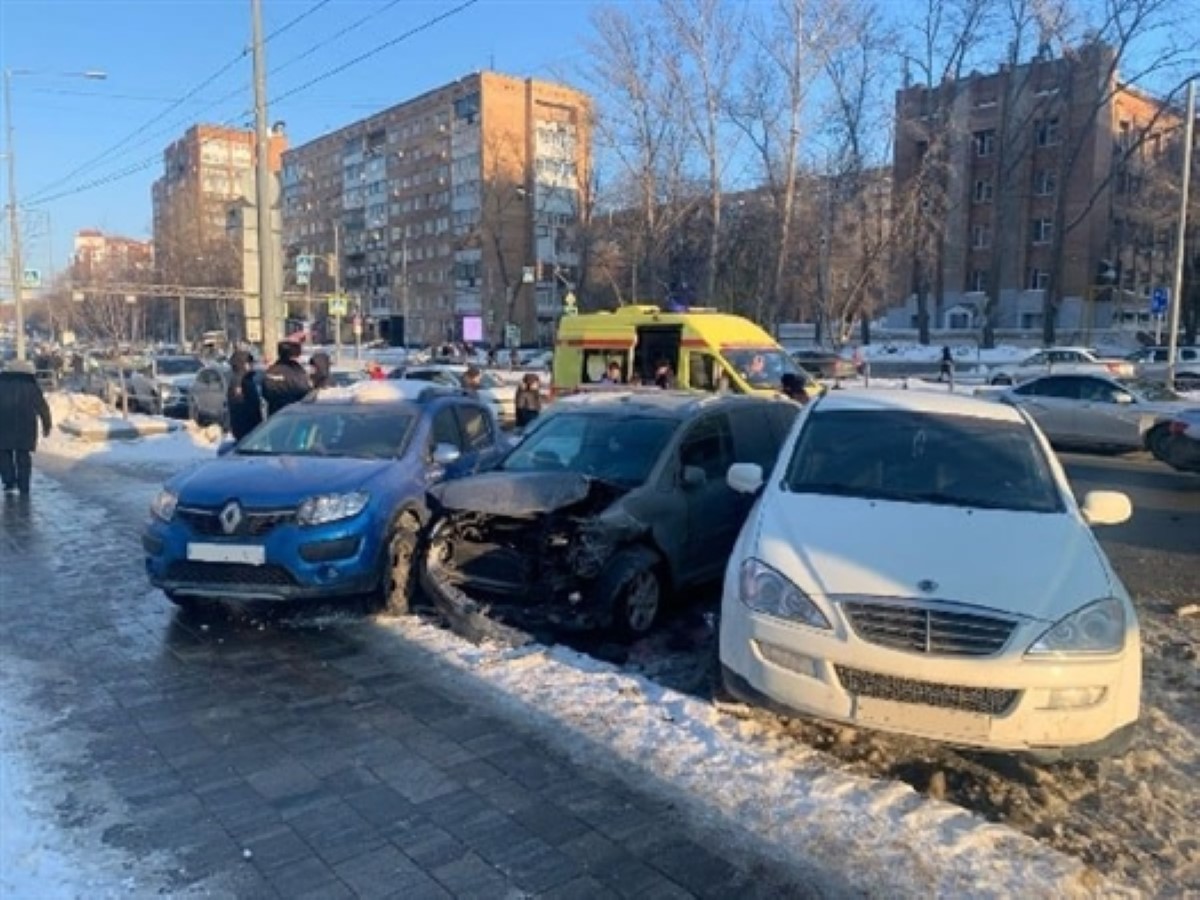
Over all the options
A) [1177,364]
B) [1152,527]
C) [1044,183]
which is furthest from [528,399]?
[1044,183]

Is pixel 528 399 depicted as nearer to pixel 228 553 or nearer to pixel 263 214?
pixel 263 214

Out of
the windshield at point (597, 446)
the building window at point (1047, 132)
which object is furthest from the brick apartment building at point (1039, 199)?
the windshield at point (597, 446)

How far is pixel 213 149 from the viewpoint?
3524 inches

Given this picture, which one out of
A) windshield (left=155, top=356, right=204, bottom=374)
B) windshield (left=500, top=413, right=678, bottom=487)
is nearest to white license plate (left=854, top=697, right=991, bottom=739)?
windshield (left=500, top=413, right=678, bottom=487)

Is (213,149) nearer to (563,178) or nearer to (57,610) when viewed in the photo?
(563,178)

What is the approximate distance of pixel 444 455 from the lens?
7.25m

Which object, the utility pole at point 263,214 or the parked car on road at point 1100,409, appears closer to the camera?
the utility pole at point 263,214

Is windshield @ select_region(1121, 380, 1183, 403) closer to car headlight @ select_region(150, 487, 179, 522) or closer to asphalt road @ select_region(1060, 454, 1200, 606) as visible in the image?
asphalt road @ select_region(1060, 454, 1200, 606)

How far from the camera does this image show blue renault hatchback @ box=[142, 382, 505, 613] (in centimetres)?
595

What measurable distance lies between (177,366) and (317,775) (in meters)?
28.8

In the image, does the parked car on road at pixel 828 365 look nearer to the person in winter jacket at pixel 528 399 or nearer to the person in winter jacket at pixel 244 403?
the person in winter jacket at pixel 528 399

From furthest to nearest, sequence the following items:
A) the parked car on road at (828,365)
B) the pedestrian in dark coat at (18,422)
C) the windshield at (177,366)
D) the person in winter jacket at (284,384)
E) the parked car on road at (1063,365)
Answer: the parked car on road at (828,365) → the parked car on road at (1063,365) → the windshield at (177,366) → the pedestrian in dark coat at (18,422) → the person in winter jacket at (284,384)

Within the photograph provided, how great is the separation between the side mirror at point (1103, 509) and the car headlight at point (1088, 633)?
0.93 m

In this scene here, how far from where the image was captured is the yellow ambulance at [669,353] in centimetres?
1691
